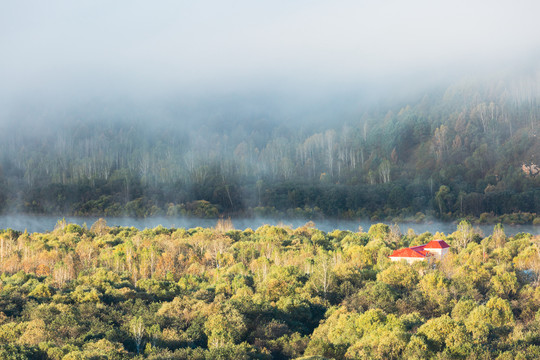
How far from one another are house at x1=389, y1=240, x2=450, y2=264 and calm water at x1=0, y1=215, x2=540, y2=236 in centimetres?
6536

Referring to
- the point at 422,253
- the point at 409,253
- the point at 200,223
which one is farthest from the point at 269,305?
the point at 200,223

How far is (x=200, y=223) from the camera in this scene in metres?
161

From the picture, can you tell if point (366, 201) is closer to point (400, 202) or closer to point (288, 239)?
point (400, 202)

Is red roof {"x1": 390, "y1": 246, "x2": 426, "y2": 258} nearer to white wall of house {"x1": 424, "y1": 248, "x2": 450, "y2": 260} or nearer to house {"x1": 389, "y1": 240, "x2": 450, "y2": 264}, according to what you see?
house {"x1": 389, "y1": 240, "x2": 450, "y2": 264}

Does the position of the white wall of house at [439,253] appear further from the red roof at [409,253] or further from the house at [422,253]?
the red roof at [409,253]

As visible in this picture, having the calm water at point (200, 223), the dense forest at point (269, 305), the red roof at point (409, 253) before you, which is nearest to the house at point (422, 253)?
the red roof at point (409, 253)

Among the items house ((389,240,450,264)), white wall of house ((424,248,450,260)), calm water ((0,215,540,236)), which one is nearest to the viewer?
house ((389,240,450,264))

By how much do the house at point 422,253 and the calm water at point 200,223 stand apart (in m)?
65.4

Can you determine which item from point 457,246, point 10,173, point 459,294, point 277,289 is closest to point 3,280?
point 277,289

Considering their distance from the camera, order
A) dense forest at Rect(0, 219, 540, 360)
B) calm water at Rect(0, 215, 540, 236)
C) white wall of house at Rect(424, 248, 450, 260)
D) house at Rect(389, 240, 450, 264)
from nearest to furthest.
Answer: dense forest at Rect(0, 219, 540, 360)
house at Rect(389, 240, 450, 264)
white wall of house at Rect(424, 248, 450, 260)
calm water at Rect(0, 215, 540, 236)

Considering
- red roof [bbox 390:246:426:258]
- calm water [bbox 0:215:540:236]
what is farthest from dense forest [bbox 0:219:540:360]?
calm water [bbox 0:215:540:236]

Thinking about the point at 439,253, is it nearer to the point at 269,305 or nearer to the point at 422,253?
the point at 422,253

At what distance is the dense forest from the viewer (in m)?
41.3

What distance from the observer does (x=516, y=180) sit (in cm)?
17575
